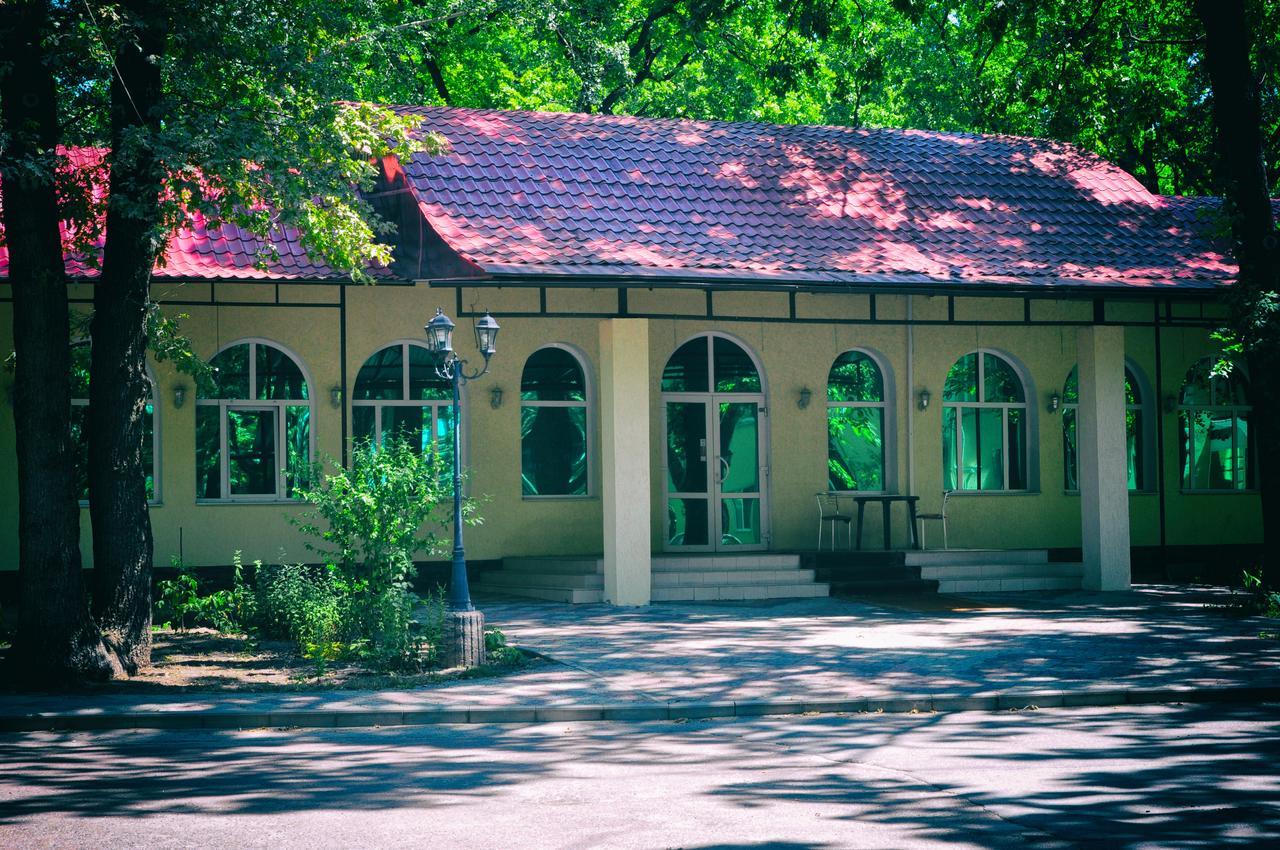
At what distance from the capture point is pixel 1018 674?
39.9 feet

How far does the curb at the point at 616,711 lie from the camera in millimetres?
10438

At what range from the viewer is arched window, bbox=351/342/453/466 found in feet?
66.5

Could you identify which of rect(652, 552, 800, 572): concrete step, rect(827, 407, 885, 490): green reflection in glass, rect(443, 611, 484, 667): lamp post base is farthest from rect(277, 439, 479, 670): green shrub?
rect(827, 407, 885, 490): green reflection in glass

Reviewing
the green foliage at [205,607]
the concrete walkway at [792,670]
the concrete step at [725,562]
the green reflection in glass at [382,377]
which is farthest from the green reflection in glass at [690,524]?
the green foliage at [205,607]

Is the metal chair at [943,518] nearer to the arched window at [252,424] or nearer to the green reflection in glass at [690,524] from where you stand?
the green reflection in glass at [690,524]

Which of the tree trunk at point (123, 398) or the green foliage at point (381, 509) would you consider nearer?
the tree trunk at point (123, 398)

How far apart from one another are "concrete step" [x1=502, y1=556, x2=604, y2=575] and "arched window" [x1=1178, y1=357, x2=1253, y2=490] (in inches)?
419

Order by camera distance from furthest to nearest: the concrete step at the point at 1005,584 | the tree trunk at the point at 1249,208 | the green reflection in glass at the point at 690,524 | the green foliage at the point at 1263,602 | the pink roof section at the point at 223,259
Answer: the green reflection in glass at the point at 690,524, the concrete step at the point at 1005,584, the pink roof section at the point at 223,259, the tree trunk at the point at 1249,208, the green foliage at the point at 1263,602

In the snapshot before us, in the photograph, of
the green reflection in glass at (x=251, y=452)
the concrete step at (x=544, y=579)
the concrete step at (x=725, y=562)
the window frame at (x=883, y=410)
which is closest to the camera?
the concrete step at (x=544, y=579)

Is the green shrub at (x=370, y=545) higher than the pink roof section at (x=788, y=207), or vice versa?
the pink roof section at (x=788, y=207)

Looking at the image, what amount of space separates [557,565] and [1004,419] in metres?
8.06

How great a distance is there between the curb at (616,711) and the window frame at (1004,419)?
1141 centimetres

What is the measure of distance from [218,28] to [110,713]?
6.07 meters

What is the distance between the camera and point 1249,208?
57.0ft
